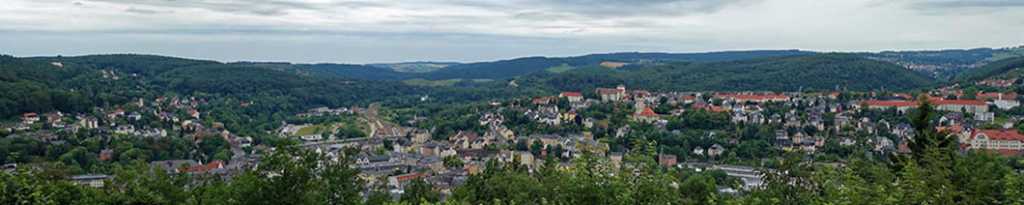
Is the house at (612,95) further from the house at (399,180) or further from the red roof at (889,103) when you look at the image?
the house at (399,180)

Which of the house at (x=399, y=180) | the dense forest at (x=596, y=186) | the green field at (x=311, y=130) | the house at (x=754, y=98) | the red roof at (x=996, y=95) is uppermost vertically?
the dense forest at (x=596, y=186)

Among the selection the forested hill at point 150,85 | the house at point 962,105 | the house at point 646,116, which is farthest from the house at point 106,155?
the house at point 962,105

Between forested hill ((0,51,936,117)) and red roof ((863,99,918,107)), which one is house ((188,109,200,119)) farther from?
red roof ((863,99,918,107))

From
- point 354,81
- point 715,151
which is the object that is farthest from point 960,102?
point 354,81

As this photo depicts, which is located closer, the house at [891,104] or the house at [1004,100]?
the house at [1004,100]

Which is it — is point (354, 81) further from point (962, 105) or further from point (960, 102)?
point (962, 105)

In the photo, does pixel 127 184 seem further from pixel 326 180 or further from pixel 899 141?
pixel 899 141
